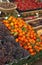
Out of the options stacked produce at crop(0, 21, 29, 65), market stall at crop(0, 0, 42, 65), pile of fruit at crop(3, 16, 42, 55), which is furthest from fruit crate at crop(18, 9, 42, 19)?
stacked produce at crop(0, 21, 29, 65)

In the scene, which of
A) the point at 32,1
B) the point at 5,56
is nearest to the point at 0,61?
the point at 5,56

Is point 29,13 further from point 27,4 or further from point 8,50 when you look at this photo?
point 8,50

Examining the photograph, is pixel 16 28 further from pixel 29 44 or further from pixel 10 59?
pixel 10 59

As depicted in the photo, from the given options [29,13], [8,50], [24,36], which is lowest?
Result: [29,13]

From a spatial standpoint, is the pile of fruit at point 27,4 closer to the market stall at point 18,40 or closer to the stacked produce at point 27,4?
the stacked produce at point 27,4

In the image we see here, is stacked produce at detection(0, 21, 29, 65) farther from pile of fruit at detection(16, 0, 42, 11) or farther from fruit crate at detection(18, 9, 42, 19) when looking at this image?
pile of fruit at detection(16, 0, 42, 11)

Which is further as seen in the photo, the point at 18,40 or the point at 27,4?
the point at 27,4

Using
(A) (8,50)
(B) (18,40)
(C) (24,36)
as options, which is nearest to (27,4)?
(C) (24,36)

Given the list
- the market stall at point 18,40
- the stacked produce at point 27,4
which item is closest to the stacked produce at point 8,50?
the market stall at point 18,40
